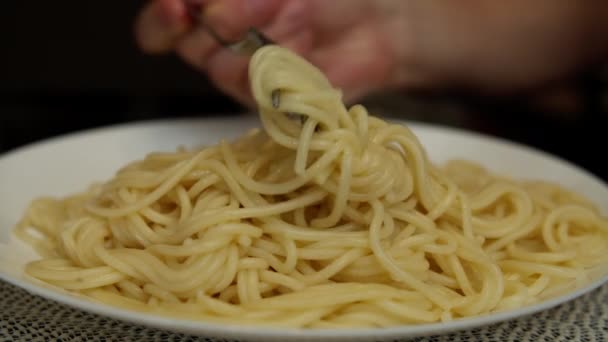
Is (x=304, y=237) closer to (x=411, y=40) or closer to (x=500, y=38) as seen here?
(x=411, y=40)

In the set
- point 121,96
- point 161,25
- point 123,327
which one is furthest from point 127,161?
point 121,96

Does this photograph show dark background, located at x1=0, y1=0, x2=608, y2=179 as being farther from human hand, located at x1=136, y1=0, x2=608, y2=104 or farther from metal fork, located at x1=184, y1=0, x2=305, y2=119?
metal fork, located at x1=184, y1=0, x2=305, y2=119

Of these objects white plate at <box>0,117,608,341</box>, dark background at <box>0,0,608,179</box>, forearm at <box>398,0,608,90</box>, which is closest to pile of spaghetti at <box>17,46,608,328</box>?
white plate at <box>0,117,608,341</box>

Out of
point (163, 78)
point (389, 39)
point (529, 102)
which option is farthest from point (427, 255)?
point (163, 78)

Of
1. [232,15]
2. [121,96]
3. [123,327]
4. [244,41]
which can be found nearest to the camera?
[123,327]

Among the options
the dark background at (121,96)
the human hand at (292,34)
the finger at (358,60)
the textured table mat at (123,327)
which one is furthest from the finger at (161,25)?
the textured table mat at (123,327)

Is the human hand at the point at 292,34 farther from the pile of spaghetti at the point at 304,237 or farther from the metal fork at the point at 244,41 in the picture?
the pile of spaghetti at the point at 304,237
